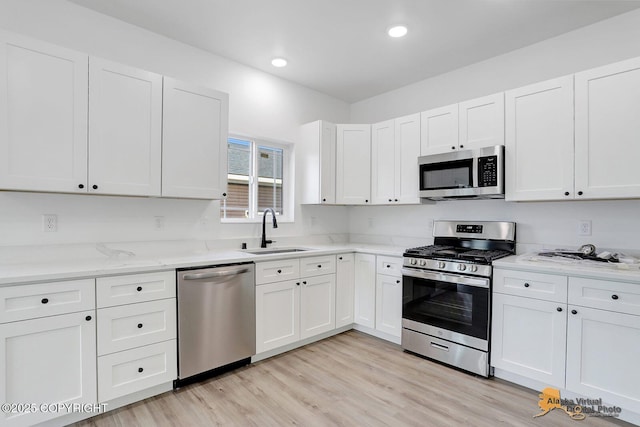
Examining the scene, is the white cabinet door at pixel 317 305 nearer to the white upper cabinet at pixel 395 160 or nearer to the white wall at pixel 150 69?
the white wall at pixel 150 69

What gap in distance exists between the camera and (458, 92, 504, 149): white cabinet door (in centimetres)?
270

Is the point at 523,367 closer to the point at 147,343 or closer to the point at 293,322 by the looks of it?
the point at 293,322

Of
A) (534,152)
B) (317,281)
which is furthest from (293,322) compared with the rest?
(534,152)

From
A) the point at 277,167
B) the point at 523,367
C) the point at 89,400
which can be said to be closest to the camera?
the point at 89,400

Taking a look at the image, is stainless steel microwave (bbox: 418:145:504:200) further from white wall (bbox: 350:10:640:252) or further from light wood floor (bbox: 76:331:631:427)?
light wood floor (bbox: 76:331:631:427)

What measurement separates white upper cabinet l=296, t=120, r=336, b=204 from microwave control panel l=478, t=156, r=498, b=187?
1.51 metres

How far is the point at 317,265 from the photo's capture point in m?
3.11

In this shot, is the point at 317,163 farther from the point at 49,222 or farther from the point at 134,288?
the point at 49,222

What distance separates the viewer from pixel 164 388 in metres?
2.25

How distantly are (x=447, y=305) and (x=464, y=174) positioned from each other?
1129mm

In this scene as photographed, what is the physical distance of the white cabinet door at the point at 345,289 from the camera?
330 cm

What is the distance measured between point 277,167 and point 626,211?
307 cm

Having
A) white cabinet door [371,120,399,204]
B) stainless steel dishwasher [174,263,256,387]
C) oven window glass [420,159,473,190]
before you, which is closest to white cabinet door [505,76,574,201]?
oven window glass [420,159,473,190]

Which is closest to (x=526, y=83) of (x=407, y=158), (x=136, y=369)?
(x=407, y=158)
